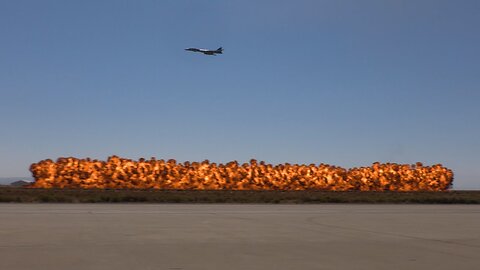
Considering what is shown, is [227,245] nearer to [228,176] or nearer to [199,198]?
[199,198]

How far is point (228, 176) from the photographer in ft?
343

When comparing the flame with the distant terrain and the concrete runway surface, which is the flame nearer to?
the distant terrain

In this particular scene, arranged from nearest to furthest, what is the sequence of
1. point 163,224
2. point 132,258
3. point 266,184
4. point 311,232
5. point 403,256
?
point 132,258 → point 403,256 → point 311,232 → point 163,224 → point 266,184

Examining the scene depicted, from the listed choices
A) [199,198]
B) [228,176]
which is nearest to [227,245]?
[199,198]

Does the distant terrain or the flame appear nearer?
the distant terrain

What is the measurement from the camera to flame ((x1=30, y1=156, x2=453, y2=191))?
97.1 meters

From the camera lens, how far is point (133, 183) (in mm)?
99125

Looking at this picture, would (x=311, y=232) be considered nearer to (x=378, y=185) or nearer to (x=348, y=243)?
(x=348, y=243)

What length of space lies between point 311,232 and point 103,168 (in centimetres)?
8526

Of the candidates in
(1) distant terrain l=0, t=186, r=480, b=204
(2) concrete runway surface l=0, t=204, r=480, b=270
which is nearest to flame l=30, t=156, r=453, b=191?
(1) distant terrain l=0, t=186, r=480, b=204

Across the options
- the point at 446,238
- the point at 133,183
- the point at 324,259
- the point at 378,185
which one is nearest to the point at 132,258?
the point at 324,259

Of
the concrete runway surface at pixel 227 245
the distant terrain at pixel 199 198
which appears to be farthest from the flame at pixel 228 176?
the concrete runway surface at pixel 227 245

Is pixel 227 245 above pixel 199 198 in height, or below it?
below

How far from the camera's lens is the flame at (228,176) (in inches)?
3821
